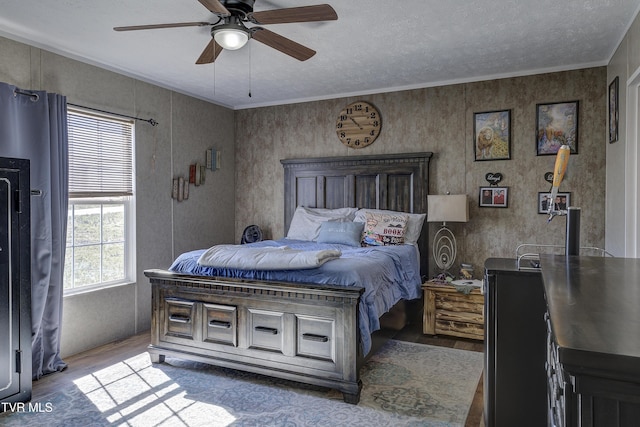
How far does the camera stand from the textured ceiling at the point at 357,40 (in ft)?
9.05

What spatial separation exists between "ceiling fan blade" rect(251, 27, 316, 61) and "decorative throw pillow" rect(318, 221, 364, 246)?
1947 millimetres

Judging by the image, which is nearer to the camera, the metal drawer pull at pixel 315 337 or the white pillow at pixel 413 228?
the metal drawer pull at pixel 315 337

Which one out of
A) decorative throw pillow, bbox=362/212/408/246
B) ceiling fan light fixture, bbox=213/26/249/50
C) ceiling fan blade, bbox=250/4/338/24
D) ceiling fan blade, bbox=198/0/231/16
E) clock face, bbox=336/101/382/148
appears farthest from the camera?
clock face, bbox=336/101/382/148

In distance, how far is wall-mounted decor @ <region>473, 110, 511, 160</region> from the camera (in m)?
4.27

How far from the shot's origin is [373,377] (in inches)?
122

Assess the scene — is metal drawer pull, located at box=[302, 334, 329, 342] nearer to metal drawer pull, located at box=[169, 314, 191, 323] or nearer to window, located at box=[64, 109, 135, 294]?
metal drawer pull, located at box=[169, 314, 191, 323]

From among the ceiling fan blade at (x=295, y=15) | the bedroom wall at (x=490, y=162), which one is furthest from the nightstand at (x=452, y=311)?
the ceiling fan blade at (x=295, y=15)

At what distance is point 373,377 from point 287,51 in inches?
93.6

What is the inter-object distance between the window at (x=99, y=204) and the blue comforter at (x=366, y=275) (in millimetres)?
1028

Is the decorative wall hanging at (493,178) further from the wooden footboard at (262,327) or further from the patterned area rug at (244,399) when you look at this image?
the wooden footboard at (262,327)

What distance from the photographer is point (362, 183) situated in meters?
4.87

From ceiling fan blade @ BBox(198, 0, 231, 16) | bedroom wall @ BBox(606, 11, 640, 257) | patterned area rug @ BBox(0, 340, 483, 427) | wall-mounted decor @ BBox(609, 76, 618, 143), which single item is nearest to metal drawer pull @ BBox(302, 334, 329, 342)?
patterned area rug @ BBox(0, 340, 483, 427)

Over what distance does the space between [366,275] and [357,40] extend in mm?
1834

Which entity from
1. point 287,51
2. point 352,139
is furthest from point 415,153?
point 287,51
